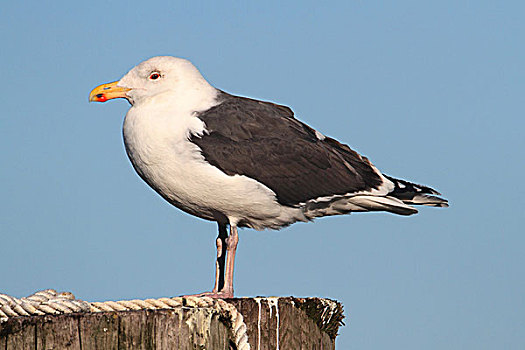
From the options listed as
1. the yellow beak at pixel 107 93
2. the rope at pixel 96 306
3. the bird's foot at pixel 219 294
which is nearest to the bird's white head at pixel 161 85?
the yellow beak at pixel 107 93

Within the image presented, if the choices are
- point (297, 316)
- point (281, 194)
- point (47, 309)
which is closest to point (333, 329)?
point (297, 316)

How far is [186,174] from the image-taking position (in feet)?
21.4

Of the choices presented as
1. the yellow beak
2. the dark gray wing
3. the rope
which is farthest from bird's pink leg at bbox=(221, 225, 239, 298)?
the rope

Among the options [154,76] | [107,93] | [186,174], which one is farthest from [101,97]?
[186,174]

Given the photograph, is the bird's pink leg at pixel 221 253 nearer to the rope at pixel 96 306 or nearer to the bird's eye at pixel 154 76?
the bird's eye at pixel 154 76

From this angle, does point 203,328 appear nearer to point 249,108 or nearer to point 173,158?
point 173,158

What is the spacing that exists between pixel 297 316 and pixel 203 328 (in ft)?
4.04

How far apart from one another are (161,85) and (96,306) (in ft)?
11.0

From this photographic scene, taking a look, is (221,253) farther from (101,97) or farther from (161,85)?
(101,97)

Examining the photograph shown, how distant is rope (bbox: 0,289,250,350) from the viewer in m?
3.85

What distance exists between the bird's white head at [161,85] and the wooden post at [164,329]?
261 centimetres

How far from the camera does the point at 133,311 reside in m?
3.99

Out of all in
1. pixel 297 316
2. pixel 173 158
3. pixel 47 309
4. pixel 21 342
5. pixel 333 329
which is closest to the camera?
pixel 21 342

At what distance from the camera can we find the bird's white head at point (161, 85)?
7125 millimetres
